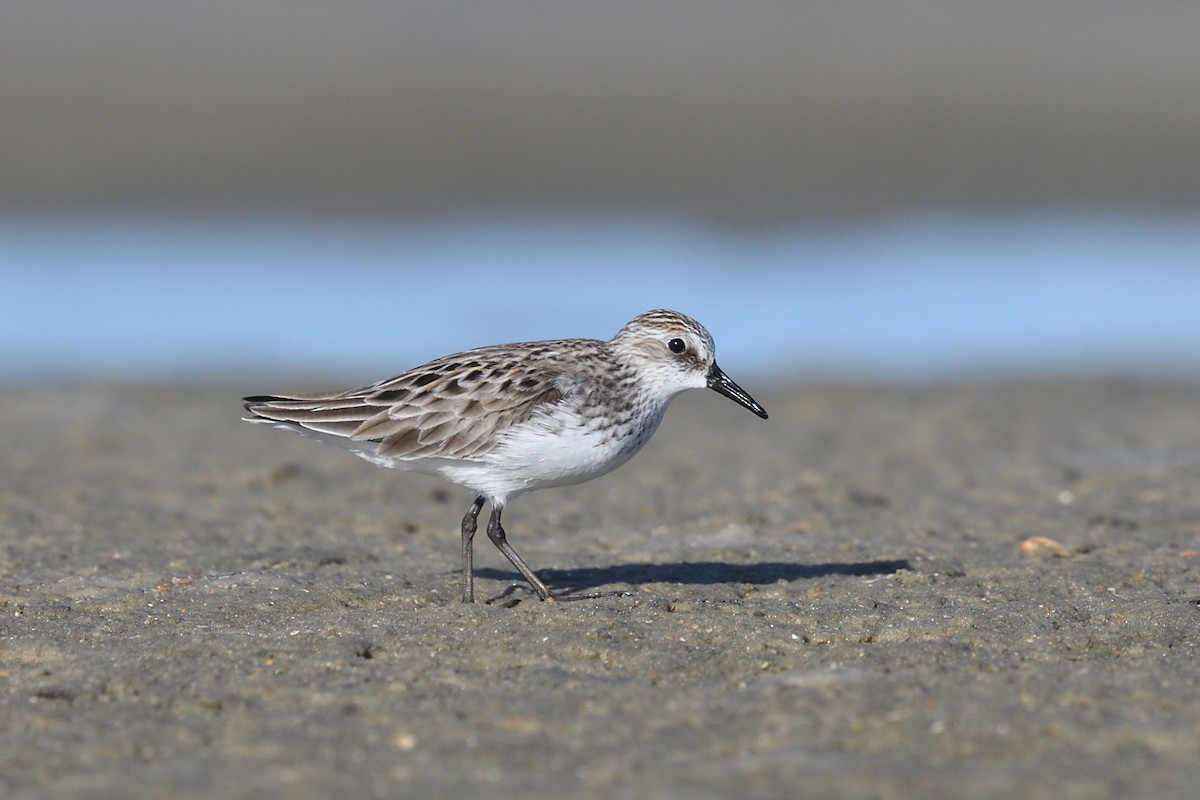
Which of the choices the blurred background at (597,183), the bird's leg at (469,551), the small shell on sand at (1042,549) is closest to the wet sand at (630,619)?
the small shell on sand at (1042,549)

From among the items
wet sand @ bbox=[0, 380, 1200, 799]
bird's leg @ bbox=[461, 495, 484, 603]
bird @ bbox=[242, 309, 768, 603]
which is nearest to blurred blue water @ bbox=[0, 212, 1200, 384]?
wet sand @ bbox=[0, 380, 1200, 799]

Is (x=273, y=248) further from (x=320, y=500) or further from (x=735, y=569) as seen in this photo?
(x=735, y=569)

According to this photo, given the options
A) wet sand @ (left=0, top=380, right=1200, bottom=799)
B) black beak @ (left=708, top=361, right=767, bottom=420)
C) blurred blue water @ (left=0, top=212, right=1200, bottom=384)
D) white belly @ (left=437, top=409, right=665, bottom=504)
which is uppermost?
blurred blue water @ (left=0, top=212, right=1200, bottom=384)

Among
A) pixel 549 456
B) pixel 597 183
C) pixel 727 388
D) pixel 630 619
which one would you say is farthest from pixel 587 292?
pixel 630 619

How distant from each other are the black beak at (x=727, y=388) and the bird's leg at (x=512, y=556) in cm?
135

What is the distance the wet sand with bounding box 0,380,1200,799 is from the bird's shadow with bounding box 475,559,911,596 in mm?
36

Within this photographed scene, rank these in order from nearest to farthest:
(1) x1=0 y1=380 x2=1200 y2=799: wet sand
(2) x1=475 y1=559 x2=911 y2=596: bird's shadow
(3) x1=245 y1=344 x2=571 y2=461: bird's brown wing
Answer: (1) x1=0 y1=380 x2=1200 y2=799: wet sand
(3) x1=245 y1=344 x2=571 y2=461: bird's brown wing
(2) x1=475 y1=559 x2=911 y2=596: bird's shadow

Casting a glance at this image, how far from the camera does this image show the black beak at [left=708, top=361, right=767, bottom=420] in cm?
888

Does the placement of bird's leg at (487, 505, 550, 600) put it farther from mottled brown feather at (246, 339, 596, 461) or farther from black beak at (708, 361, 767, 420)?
black beak at (708, 361, 767, 420)

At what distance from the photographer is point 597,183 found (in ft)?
83.7

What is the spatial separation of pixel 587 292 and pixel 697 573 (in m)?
10.5

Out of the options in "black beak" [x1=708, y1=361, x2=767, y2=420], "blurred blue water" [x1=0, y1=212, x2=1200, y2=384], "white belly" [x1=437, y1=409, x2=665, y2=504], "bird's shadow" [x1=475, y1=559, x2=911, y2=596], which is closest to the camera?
"white belly" [x1=437, y1=409, x2=665, y2=504]

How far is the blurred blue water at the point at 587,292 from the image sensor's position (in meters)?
16.7

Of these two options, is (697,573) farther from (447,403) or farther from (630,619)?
(447,403)
